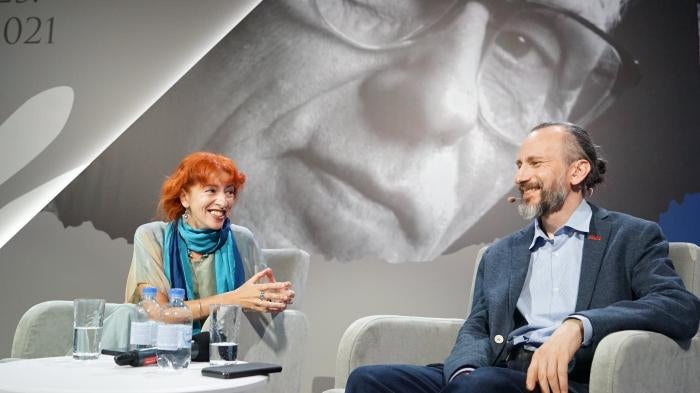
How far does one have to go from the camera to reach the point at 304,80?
3.85 m

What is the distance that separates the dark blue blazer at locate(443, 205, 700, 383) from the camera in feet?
6.41

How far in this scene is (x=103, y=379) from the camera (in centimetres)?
176

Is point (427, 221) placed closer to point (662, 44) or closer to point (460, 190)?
point (460, 190)

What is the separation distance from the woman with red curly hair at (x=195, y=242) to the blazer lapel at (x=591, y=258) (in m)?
1.02

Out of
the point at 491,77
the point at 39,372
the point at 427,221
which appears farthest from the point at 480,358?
the point at 491,77

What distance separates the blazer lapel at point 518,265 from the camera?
7.38ft

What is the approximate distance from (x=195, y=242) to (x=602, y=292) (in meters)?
1.37

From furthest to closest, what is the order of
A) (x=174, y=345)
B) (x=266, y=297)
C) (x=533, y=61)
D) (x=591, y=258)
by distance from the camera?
(x=533, y=61) → (x=266, y=297) → (x=591, y=258) → (x=174, y=345)

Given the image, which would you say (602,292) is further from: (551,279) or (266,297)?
(266,297)

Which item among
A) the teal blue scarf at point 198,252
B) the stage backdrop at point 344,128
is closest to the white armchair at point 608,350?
the teal blue scarf at point 198,252

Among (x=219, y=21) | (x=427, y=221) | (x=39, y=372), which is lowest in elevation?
(x=39, y=372)

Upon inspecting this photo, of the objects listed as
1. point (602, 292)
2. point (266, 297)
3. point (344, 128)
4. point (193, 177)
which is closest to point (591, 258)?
point (602, 292)

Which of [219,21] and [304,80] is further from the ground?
[219,21]

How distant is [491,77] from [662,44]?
2.42 feet
